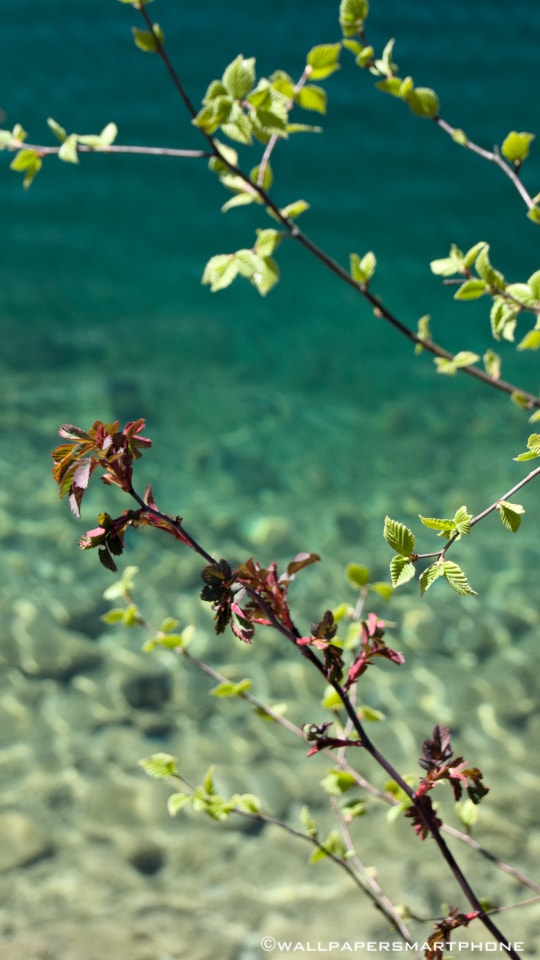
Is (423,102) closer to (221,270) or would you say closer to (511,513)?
(221,270)

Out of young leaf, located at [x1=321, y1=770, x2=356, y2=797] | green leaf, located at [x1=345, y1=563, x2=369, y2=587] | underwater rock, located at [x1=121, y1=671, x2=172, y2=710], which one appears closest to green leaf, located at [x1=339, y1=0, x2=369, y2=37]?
green leaf, located at [x1=345, y1=563, x2=369, y2=587]

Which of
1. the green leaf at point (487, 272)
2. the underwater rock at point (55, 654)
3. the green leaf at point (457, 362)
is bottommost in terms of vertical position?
the underwater rock at point (55, 654)

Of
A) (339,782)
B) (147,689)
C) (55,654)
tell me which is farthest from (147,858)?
(339,782)

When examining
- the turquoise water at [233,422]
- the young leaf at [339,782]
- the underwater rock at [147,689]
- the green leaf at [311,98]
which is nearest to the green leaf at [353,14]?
the green leaf at [311,98]

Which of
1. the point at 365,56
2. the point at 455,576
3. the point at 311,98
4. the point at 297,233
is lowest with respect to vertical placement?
the point at 455,576

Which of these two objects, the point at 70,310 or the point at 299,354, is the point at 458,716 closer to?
the point at 299,354

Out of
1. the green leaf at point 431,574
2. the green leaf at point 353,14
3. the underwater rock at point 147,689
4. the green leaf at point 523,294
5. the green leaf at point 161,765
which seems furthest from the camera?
the underwater rock at point 147,689

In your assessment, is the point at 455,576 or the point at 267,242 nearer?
the point at 455,576

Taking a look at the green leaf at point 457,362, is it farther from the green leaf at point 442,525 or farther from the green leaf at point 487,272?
the green leaf at point 442,525

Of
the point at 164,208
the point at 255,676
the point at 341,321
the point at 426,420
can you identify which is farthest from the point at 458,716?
the point at 164,208
